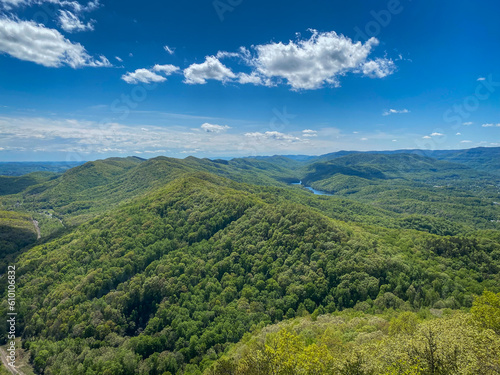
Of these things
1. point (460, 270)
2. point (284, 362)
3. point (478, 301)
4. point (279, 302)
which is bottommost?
point (279, 302)

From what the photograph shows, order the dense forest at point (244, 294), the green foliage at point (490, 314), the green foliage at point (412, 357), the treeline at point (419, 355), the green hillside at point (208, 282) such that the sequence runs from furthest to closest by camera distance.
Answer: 1. the green hillside at point (208, 282)
2. the dense forest at point (244, 294)
3. the green foliage at point (490, 314)
4. the treeline at point (419, 355)
5. the green foliage at point (412, 357)

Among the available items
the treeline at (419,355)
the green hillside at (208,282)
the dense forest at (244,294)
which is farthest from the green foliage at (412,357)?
the green hillside at (208,282)

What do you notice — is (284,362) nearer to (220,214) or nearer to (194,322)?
(194,322)

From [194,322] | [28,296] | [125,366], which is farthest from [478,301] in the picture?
[28,296]

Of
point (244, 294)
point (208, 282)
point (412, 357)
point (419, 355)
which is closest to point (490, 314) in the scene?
point (419, 355)

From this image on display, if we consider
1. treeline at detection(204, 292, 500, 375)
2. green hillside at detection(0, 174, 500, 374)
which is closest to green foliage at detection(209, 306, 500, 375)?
treeline at detection(204, 292, 500, 375)

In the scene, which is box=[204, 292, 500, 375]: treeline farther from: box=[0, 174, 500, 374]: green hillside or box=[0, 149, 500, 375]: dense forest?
box=[0, 174, 500, 374]: green hillside

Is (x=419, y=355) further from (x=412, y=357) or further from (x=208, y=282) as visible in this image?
(x=208, y=282)

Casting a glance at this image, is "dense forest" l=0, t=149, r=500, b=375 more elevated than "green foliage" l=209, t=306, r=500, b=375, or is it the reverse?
"green foliage" l=209, t=306, r=500, b=375

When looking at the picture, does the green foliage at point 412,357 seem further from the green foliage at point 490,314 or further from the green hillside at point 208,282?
the green hillside at point 208,282

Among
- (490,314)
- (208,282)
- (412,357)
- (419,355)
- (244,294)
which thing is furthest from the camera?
(208,282)

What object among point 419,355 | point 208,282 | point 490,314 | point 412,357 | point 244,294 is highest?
point 490,314
